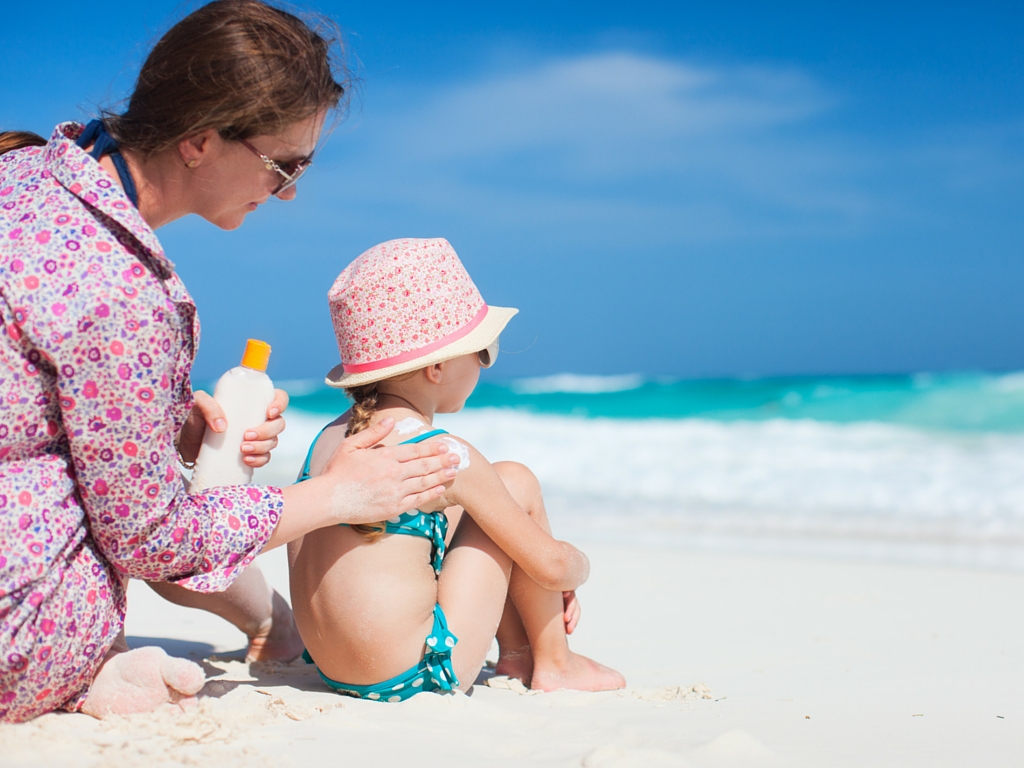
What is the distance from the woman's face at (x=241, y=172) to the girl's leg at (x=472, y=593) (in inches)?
39.8

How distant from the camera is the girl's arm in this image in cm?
233

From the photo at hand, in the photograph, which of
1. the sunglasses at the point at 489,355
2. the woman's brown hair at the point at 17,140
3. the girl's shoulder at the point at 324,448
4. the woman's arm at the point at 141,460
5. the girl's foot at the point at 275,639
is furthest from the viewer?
the girl's foot at the point at 275,639

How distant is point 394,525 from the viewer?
232 cm

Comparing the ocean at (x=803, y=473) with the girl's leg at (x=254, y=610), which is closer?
the girl's leg at (x=254, y=610)

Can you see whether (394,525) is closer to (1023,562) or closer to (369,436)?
(369,436)

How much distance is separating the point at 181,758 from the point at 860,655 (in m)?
2.33

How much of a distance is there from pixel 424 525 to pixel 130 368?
3.02 feet

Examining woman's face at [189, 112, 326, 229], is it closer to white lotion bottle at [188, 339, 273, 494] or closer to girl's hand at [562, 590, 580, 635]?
white lotion bottle at [188, 339, 273, 494]

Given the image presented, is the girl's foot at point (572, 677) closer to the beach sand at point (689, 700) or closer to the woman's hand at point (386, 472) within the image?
the beach sand at point (689, 700)

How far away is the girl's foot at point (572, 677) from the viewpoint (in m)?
2.65

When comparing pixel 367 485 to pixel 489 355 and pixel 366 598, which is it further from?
pixel 489 355

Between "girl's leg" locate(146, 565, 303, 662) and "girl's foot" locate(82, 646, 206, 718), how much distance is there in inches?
24.7

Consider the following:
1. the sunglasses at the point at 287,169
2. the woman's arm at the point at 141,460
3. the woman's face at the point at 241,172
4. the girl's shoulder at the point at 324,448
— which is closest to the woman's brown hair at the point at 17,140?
the woman's face at the point at 241,172

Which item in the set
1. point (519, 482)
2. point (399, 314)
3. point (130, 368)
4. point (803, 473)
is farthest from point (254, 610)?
point (803, 473)
